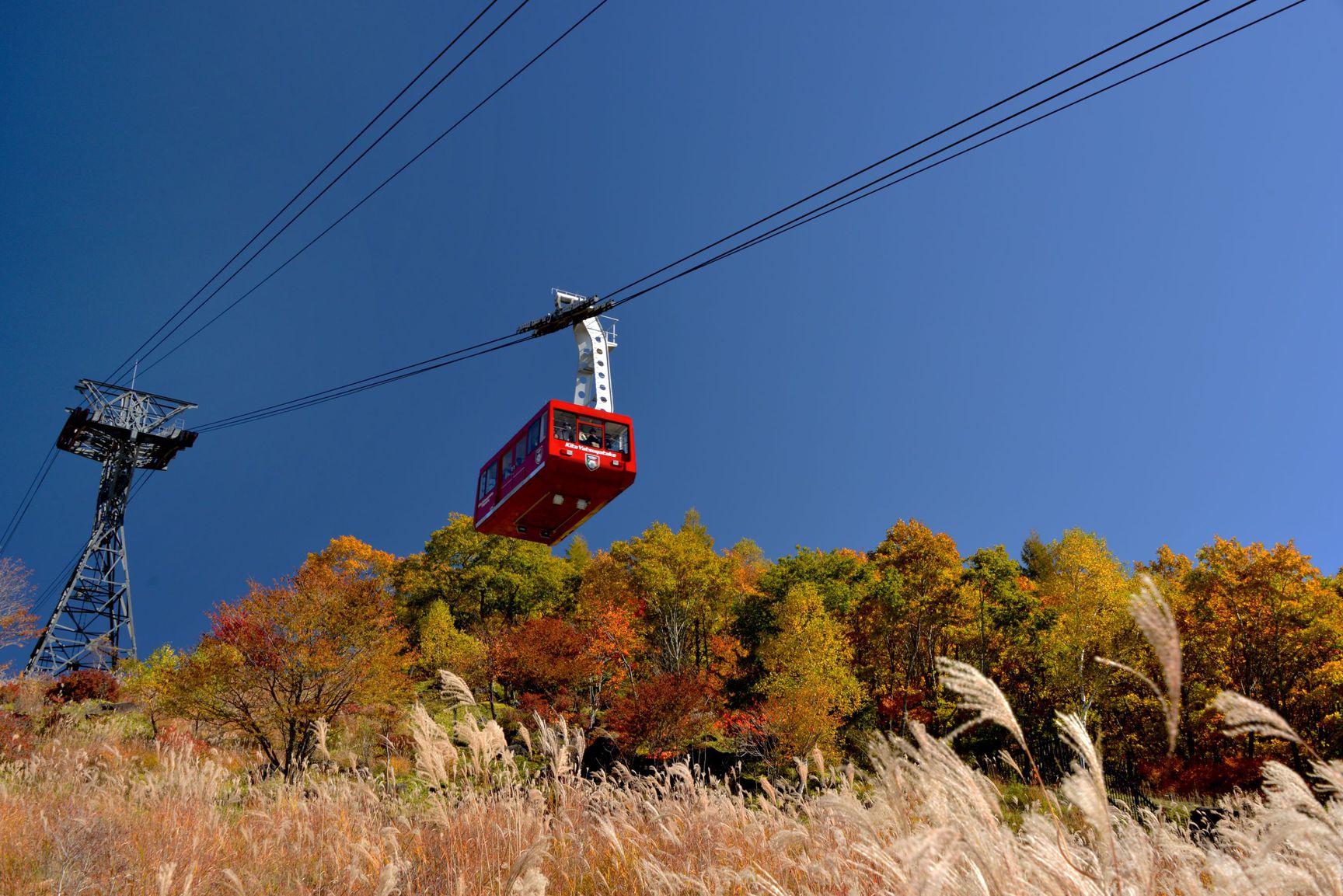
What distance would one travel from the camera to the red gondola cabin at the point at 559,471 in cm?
1598

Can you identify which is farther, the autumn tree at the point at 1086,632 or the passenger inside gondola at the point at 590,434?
the autumn tree at the point at 1086,632

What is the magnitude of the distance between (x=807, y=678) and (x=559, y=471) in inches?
838

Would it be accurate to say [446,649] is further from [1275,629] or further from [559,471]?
[1275,629]

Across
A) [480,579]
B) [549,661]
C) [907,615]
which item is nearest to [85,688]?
[549,661]

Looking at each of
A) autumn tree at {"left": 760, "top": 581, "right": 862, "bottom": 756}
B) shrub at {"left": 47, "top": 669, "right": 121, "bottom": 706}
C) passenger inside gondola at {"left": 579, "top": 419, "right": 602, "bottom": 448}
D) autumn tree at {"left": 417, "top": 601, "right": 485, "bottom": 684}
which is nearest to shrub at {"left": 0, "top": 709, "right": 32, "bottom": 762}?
shrub at {"left": 47, "top": 669, "right": 121, "bottom": 706}

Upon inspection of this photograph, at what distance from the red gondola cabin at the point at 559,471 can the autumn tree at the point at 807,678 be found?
53.5 ft

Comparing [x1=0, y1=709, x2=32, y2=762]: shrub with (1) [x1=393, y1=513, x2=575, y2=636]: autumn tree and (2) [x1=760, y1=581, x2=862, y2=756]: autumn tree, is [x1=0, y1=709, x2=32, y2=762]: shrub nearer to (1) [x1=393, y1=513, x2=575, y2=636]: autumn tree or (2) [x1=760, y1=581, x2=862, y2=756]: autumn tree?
(2) [x1=760, y1=581, x2=862, y2=756]: autumn tree

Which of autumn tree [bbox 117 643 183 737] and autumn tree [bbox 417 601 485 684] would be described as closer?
autumn tree [bbox 117 643 183 737]

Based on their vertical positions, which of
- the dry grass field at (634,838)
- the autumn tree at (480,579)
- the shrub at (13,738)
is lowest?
the dry grass field at (634,838)

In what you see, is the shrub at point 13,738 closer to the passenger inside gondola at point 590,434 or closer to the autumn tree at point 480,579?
the passenger inside gondola at point 590,434

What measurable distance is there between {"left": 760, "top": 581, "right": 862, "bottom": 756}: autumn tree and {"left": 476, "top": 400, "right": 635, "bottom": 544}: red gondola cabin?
16317 mm

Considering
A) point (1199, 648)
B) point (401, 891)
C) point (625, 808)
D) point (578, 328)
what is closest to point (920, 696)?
point (1199, 648)

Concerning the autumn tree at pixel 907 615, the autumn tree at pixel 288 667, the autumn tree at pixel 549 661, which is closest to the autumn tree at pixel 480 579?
the autumn tree at pixel 549 661

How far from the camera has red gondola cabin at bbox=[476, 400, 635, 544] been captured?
1598 cm
